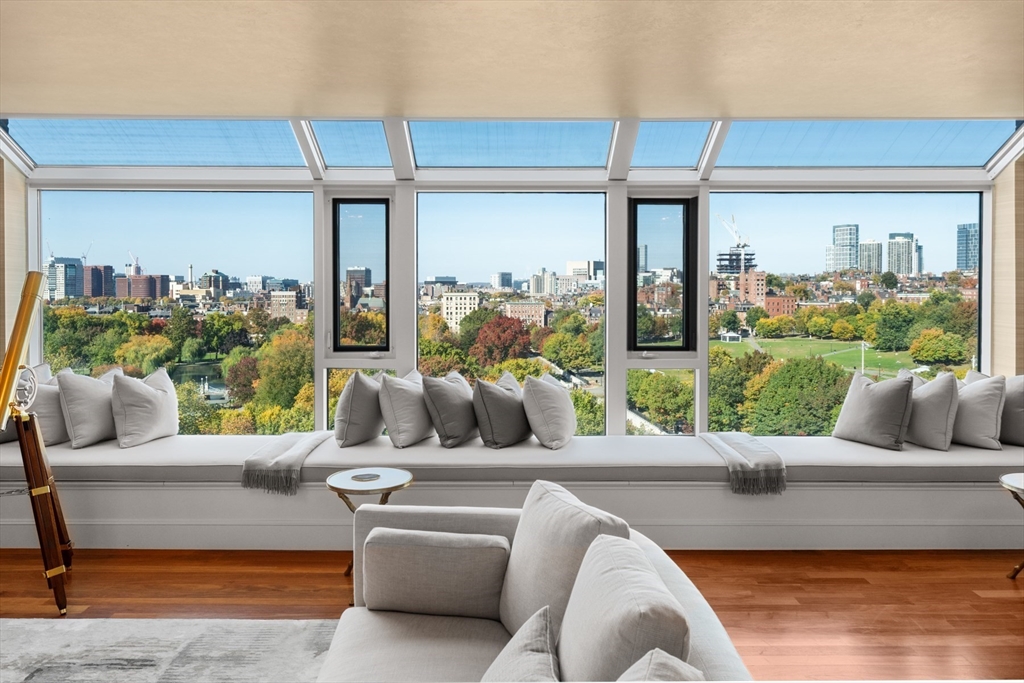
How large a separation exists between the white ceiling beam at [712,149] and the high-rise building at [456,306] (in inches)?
71.5

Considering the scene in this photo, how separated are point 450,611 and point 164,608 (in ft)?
5.71

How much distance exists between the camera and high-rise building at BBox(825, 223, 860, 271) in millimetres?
4785

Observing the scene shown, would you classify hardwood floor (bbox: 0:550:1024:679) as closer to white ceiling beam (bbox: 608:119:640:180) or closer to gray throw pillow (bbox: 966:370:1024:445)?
gray throw pillow (bbox: 966:370:1024:445)

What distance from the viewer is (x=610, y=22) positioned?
2.75 metres

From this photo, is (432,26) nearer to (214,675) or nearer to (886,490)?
(214,675)

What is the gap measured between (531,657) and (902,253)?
4.53 m

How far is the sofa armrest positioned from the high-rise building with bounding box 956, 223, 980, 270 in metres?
4.24

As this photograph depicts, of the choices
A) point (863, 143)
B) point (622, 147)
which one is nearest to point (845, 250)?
point (863, 143)

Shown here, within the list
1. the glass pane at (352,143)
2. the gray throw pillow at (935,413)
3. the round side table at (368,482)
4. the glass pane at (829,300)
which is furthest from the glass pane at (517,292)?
the gray throw pillow at (935,413)

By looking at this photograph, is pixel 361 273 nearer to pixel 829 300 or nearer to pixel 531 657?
pixel 829 300

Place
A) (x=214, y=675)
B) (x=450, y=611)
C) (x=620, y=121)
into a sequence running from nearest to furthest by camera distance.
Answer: (x=450, y=611), (x=214, y=675), (x=620, y=121)

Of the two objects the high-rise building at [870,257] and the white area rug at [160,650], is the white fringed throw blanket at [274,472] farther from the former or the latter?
the high-rise building at [870,257]

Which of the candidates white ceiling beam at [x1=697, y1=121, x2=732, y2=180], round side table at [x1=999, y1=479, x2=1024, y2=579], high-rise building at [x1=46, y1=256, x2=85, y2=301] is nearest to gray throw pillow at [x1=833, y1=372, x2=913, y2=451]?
round side table at [x1=999, y1=479, x2=1024, y2=579]

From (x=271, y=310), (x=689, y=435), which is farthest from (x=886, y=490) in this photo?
(x=271, y=310)
